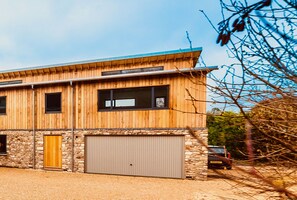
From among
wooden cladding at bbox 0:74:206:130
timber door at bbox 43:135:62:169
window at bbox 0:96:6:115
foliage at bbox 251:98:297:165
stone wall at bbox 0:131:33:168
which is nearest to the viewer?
foliage at bbox 251:98:297:165

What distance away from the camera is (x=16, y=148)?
14.5 metres

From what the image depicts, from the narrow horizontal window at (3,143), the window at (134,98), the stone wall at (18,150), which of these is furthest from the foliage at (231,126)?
the narrow horizontal window at (3,143)

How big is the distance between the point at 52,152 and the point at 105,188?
19.9 ft

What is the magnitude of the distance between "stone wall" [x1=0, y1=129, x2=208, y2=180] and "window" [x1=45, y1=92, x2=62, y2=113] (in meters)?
1.39

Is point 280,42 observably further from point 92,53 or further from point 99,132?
point 92,53

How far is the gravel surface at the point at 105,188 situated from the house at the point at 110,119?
1.10 m

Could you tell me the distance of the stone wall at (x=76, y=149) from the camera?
1112 centimetres

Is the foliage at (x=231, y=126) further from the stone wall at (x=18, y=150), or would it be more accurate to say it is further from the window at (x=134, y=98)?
the stone wall at (x=18, y=150)

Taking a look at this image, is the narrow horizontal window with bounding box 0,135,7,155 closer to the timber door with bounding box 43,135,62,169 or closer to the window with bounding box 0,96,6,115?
the window with bounding box 0,96,6,115

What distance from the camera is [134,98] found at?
1246cm

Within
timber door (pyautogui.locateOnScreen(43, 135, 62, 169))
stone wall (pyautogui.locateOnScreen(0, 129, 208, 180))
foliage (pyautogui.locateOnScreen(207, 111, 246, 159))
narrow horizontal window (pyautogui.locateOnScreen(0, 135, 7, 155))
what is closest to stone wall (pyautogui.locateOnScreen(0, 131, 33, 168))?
stone wall (pyautogui.locateOnScreen(0, 129, 208, 180))

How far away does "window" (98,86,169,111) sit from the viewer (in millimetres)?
11945

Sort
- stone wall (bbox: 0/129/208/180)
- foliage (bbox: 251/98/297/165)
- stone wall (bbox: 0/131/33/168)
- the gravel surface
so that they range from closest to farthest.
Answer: foliage (bbox: 251/98/297/165), the gravel surface, stone wall (bbox: 0/129/208/180), stone wall (bbox: 0/131/33/168)

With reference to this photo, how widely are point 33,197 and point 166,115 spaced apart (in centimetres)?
685
